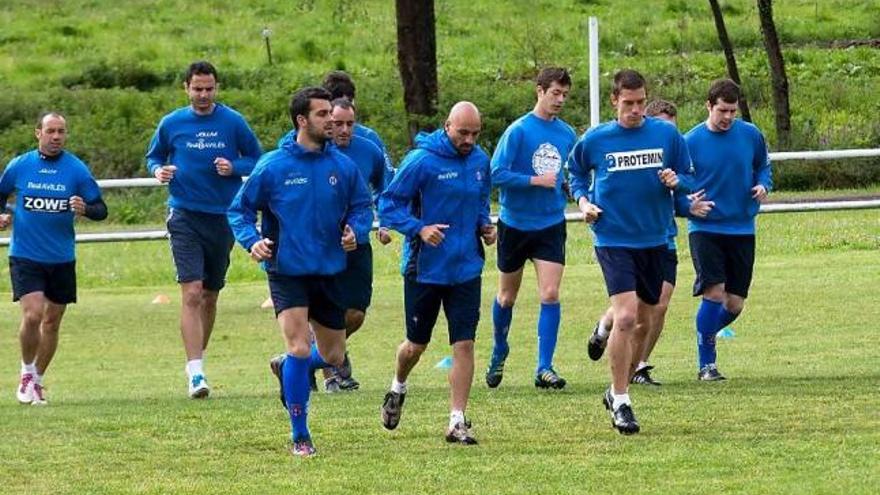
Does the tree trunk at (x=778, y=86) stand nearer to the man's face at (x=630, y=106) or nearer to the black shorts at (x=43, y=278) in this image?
the black shorts at (x=43, y=278)

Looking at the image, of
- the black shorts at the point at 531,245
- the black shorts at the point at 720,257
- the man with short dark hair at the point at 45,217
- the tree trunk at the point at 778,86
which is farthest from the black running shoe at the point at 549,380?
the tree trunk at the point at 778,86

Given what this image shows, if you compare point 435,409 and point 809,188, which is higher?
point 435,409

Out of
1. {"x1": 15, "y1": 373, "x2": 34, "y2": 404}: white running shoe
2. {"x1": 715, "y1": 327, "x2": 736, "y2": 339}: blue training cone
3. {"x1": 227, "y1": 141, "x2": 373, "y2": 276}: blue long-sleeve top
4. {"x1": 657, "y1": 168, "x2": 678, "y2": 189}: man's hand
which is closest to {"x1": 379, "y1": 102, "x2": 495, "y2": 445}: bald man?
{"x1": 227, "y1": 141, "x2": 373, "y2": 276}: blue long-sleeve top

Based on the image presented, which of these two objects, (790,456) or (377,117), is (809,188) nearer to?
(377,117)

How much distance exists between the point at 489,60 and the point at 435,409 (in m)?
30.7

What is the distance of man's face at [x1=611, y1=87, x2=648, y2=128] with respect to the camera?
11.0 metres

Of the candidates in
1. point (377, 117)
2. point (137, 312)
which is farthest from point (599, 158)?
point (377, 117)

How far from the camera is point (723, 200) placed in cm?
1315

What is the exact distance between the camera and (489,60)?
139 ft

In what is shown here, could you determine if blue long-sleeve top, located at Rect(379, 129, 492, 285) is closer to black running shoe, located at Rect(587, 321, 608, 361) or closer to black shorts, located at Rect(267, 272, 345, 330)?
black shorts, located at Rect(267, 272, 345, 330)

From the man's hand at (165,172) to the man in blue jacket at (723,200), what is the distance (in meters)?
3.51

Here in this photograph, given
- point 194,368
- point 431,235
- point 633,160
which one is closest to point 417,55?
point 194,368

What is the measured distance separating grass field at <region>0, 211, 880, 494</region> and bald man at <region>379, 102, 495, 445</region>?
0.47 m

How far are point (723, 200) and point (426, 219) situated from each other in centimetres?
320
